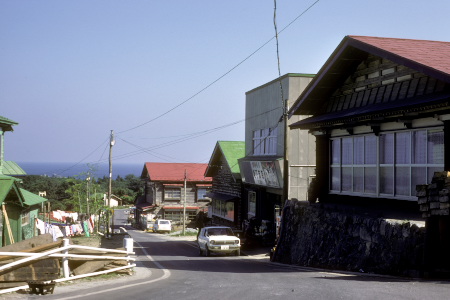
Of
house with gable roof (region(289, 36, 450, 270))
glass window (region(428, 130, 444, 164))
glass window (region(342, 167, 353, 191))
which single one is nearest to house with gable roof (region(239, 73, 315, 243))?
house with gable roof (region(289, 36, 450, 270))

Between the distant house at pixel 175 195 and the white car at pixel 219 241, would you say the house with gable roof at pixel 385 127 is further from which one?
the distant house at pixel 175 195

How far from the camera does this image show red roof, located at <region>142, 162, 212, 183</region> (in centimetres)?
6706

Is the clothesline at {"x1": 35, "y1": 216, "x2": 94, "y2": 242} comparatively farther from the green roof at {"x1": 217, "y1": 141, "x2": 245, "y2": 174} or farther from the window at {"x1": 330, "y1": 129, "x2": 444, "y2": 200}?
the window at {"x1": 330, "y1": 129, "x2": 444, "y2": 200}

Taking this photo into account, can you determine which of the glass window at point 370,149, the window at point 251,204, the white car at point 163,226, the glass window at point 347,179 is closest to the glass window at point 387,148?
the glass window at point 370,149

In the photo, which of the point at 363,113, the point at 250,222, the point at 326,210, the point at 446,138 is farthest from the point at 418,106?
the point at 250,222

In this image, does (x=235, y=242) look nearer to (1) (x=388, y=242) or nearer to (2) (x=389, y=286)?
(1) (x=388, y=242)

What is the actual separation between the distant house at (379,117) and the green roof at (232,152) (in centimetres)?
2019

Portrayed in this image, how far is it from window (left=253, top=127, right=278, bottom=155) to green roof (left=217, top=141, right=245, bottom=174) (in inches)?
266

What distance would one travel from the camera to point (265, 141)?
33.0 meters

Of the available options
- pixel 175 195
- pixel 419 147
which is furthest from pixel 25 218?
pixel 175 195

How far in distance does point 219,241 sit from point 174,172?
141 ft

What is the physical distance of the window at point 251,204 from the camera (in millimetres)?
36625

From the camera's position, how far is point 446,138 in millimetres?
14438

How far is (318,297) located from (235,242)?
17.4 m
